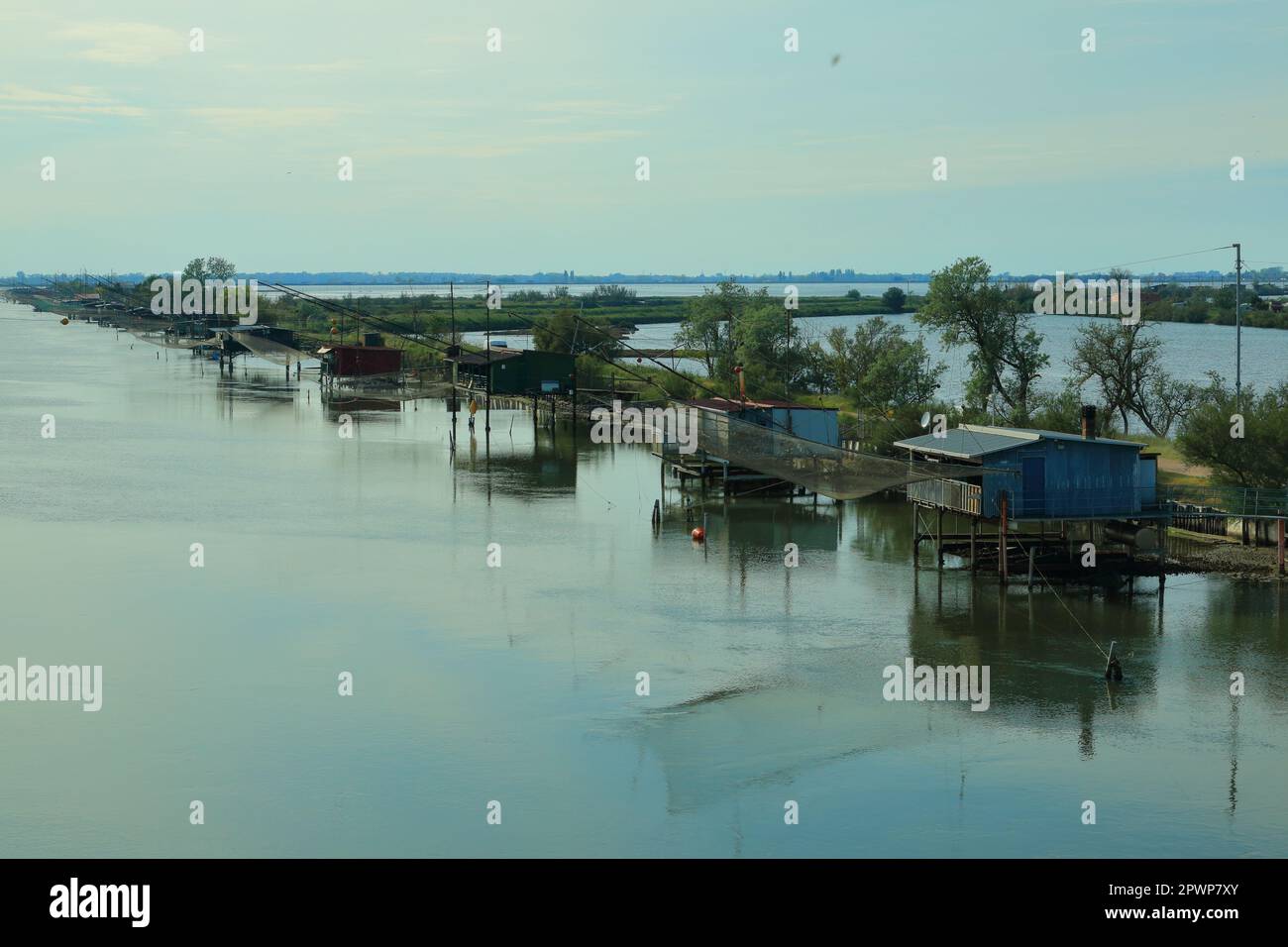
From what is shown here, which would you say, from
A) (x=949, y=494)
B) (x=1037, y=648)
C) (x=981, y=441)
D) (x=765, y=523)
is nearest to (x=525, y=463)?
(x=765, y=523)

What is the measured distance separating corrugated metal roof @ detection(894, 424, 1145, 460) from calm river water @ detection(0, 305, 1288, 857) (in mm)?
3200

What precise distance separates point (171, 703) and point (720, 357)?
5937cm

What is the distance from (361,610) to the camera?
101ft

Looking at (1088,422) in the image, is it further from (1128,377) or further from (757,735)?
(1128,377)

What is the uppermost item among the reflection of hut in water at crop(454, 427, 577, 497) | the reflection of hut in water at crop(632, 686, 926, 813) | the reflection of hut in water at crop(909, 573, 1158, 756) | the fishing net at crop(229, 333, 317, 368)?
the fishing net at crop(229, 333, 317, 368)

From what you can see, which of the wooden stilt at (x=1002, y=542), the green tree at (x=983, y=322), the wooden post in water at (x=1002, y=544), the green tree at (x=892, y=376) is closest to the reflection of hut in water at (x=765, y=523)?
the wooden post in water at (x=1002, y=544)

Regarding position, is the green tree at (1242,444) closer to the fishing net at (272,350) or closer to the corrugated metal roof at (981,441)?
the corrugated metal roof at (981,441)

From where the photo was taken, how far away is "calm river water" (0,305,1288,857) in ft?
64.8

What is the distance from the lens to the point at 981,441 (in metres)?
34.8

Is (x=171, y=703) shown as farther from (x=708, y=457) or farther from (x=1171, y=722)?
(x=708, y=457)

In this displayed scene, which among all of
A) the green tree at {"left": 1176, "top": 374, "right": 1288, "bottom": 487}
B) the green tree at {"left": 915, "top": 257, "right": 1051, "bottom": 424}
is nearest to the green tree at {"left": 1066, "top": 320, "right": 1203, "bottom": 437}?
the green tree at {"left": 915, "top": 257, "right": 1051, "bottom": 424}

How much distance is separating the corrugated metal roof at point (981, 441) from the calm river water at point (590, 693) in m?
3.20

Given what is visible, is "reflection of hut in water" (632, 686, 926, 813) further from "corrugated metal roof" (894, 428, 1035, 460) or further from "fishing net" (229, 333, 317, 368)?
"fishing net" (229, 333, 317, 368)

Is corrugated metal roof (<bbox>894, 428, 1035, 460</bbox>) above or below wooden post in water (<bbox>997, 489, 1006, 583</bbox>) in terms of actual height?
above
